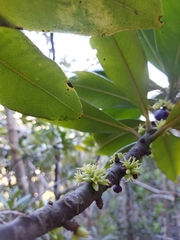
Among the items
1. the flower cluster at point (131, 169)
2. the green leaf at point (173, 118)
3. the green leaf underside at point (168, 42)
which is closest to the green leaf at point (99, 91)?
the green leaf underside at point (168, 42)

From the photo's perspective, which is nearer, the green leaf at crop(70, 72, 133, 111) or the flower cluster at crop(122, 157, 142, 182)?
the flower cluster at crop(122, 157, 142, 182)

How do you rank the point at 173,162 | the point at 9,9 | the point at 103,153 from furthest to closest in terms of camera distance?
the point at 103,153 → the point at 173,162 → the point at 9,9

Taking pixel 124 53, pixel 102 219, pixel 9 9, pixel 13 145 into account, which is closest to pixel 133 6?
pixel 9 9

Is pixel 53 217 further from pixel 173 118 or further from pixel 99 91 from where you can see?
pixel 99 91

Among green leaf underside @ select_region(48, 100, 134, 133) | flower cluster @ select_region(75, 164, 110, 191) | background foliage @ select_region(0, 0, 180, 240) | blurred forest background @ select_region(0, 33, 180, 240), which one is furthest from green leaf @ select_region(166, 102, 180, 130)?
blurred forest background @ select_region(0, 33, 180, 240)

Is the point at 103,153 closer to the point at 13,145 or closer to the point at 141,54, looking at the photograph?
the point at 141,54

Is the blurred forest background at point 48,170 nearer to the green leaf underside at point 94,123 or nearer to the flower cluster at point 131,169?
the green leaf underside at point 94,123

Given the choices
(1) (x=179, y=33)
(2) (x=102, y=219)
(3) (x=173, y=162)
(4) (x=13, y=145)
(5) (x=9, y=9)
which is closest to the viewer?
(5) (x=9, y=9)

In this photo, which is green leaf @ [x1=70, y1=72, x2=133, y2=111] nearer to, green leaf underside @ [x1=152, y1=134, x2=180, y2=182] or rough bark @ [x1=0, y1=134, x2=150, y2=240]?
green leaf underside @ [x1=152, y1=134, x2=180, y2=182]
